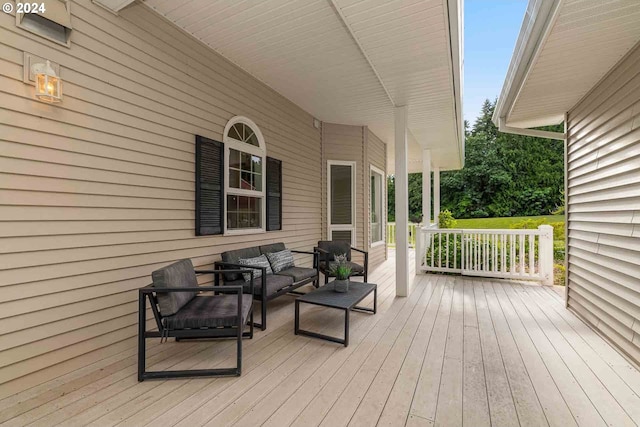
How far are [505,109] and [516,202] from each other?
15.9 metres

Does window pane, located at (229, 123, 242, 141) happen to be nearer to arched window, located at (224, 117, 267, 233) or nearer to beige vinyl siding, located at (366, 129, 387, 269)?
arched window, located at (224, 117, 267, 233)

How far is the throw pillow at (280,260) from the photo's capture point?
4141mm

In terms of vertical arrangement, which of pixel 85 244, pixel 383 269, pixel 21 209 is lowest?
pixel 383 269

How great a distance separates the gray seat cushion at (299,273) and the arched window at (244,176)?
0.77 meters

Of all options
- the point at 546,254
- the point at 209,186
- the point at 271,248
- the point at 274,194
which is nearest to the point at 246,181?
the point at 274,194

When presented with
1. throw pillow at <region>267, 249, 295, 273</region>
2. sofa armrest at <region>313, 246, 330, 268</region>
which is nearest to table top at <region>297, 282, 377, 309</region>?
throw pillow at <region>267, 249, 295, 273</region>

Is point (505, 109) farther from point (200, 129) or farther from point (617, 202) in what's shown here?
point (200, 129)

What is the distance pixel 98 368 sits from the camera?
7.93 feet

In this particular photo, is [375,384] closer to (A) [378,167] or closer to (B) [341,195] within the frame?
(B) [341,195]

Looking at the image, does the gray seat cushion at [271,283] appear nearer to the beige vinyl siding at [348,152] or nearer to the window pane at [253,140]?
the window pane at [253,140]

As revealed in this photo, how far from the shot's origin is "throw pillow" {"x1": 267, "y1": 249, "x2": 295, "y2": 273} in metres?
4.14

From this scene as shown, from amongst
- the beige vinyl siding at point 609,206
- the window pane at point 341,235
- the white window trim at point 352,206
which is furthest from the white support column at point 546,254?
the window pane at point 341,235

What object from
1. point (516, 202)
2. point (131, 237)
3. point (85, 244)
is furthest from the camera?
point (516, 202)

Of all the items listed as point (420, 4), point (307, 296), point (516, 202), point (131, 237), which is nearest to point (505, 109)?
point (420, 4)
